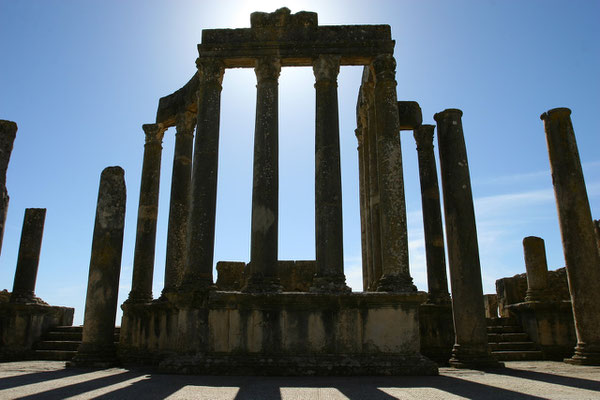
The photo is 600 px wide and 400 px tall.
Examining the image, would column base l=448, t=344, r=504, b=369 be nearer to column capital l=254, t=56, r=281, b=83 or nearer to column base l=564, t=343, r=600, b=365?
column base l=564, t=343, r=600, b=365

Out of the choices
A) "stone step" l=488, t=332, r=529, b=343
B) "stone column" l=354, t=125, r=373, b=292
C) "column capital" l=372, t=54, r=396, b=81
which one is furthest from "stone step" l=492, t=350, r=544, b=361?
"column capital" l=372, t=54, r=396, b=81

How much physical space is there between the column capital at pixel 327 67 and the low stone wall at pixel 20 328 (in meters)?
14.2

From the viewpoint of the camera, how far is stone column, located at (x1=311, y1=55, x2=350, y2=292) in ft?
38.5

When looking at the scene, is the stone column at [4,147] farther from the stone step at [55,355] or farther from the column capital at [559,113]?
the column capital at [559,113]

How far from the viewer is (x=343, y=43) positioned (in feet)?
44.8

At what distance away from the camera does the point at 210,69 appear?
13633 millimetres

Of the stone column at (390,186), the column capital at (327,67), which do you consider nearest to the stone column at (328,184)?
the column capital at (327,67)

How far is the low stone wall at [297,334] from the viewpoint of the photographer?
10.5 m

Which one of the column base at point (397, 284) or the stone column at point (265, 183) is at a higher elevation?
the stone column at point (265, 183)

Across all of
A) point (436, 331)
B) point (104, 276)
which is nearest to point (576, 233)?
point (436, 331)

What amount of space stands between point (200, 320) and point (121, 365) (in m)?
4.02

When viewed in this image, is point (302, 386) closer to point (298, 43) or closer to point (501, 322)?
point (298, 43)

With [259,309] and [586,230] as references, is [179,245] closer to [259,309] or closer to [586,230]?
[259,309]

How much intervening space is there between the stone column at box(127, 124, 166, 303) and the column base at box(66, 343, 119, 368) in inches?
110
